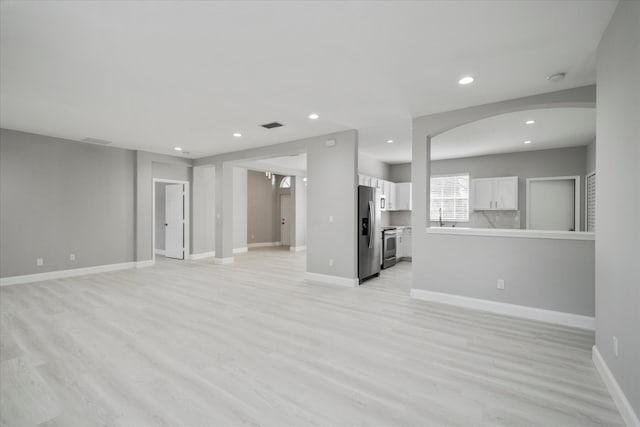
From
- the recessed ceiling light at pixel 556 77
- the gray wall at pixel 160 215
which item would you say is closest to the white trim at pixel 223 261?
the gray wall at pixel 160 215

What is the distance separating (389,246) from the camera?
23.6 ft

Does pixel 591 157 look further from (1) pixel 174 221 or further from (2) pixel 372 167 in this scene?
(1) pixel 174 221

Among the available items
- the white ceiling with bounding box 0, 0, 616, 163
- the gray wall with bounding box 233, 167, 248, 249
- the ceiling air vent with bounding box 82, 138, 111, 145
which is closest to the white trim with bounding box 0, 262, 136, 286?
the ceiling air vent with bounding box 82, 138, 111, 145

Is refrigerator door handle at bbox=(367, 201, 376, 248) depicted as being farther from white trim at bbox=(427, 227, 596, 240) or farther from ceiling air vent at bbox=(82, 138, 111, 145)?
ceiling air vent at bbox=(82, 138, 111, 145)

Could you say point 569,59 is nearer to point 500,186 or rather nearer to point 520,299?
point 520,299

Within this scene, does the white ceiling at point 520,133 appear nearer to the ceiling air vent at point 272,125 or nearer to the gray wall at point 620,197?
the gray wall at point 620,197

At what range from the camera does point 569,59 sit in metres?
2.89

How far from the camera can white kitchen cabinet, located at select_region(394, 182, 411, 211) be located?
27.9ft

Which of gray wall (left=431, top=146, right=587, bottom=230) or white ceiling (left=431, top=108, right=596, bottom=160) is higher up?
white ceiling (left=431, top=108, right=596, bottom=160)

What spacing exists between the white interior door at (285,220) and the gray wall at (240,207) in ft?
5.77

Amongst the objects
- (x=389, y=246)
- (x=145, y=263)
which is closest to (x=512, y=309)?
(x=389, y=246)

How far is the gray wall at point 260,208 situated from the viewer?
11.2 m

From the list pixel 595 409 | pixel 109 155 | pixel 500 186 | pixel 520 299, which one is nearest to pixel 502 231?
pixel 520 299

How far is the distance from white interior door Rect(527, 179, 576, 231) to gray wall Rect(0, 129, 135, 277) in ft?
30.8
